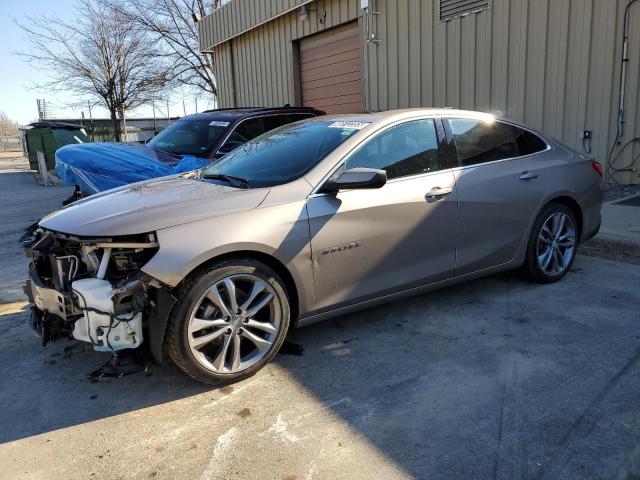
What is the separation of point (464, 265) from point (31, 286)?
115 inches

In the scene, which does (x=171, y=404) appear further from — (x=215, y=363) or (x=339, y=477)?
(x=339, y=477)

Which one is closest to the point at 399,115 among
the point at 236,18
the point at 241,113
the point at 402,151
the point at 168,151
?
the point at 402,151

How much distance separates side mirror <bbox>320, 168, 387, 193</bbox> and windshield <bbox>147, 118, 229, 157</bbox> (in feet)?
11.9

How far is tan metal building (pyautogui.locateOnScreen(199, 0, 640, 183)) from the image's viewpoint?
7105mm

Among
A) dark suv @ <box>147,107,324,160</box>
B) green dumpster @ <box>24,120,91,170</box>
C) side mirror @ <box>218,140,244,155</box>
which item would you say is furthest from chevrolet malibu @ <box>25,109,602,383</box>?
green dumpster @ <box>24,120,91,170</box>

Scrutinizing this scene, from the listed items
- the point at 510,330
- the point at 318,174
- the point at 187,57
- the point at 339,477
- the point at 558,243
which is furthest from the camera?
the point at 187,57

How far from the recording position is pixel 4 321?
4199 millimetres

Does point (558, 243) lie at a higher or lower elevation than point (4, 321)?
higher

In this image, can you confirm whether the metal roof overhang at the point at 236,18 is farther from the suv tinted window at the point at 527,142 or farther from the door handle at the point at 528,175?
the door handle at the point at 528,175

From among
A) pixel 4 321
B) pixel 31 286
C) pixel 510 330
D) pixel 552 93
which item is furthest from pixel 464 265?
pixel 552 93

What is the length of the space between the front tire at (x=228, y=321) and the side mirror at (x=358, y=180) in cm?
67

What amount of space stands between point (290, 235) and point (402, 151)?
3.66 feet

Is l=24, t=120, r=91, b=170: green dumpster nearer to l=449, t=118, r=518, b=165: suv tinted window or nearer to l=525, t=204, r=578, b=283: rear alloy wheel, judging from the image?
l=449, t=118, r=518, b=165: suv tinted window

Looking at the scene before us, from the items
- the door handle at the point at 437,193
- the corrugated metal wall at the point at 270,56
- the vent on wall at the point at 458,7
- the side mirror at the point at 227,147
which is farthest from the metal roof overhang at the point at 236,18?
the door handle at the point at 437,193
